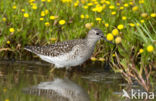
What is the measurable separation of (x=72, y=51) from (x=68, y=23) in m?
1.79

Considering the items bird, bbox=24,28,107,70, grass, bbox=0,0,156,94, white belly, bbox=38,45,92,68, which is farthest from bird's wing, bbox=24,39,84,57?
grass, bbox=0,0,156,94

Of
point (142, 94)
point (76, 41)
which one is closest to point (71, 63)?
point (76, 41)

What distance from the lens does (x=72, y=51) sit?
897 cm

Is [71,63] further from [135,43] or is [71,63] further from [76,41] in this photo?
[135,43]

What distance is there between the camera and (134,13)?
1068 centimetres

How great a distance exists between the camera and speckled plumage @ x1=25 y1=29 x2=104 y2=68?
29.3 feet

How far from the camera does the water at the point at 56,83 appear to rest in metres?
7.28

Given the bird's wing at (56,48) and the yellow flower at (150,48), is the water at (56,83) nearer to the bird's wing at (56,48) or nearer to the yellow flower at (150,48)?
the bird's wing at (56,48)

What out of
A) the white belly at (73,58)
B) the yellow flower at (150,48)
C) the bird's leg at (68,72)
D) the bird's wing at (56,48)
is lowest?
the bird's leg at (68,72)

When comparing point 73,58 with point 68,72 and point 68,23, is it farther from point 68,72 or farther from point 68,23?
point 68,23

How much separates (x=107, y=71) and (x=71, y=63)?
847mm

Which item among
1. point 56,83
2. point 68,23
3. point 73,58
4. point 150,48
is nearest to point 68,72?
point 73,58

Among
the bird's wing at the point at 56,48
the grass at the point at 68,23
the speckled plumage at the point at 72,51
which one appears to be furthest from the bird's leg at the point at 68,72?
the grass at the point at 68,23

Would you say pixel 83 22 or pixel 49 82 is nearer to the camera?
pixel 49 82
